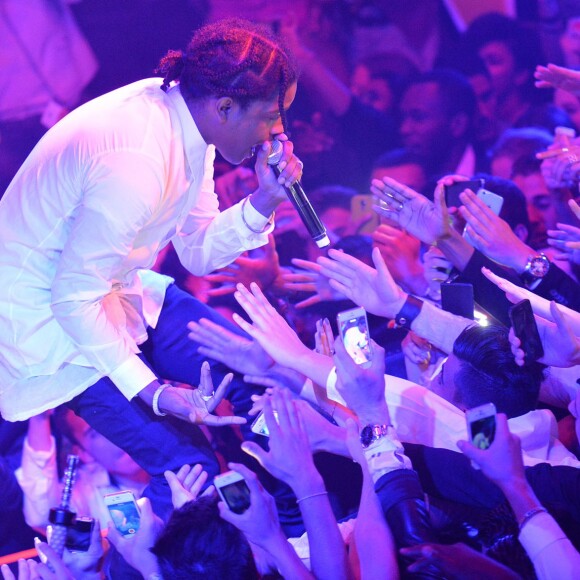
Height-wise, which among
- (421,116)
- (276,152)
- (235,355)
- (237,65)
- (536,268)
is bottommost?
(536,268)

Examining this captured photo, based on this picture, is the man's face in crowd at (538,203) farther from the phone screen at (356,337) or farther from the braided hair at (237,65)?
the braided hair at (237,65)

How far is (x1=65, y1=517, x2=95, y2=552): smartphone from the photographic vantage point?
1.71 meters

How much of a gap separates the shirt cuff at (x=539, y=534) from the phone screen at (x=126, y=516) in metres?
0.95

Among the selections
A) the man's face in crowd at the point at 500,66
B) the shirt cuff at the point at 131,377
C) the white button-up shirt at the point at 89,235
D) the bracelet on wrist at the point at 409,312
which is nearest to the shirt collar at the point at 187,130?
the white button-up shirt at the point at 89,235

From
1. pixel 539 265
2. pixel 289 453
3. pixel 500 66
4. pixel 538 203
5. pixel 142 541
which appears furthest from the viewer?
pixel 500 66

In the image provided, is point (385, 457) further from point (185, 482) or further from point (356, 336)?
point (185, 482)

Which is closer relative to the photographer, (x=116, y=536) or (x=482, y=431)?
(x=482, y=431)

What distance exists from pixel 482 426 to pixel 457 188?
5.64ft

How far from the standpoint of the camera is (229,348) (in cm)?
191

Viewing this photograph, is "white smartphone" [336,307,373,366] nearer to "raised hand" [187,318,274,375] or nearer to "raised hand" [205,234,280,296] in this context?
"raised hand" [187,318,274,375]

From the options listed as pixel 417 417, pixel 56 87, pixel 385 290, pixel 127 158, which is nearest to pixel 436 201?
pixel 385 290

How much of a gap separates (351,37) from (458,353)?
2.56 meters

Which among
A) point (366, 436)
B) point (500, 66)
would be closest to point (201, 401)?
point (366, 436)

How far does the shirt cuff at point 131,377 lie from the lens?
172cm
